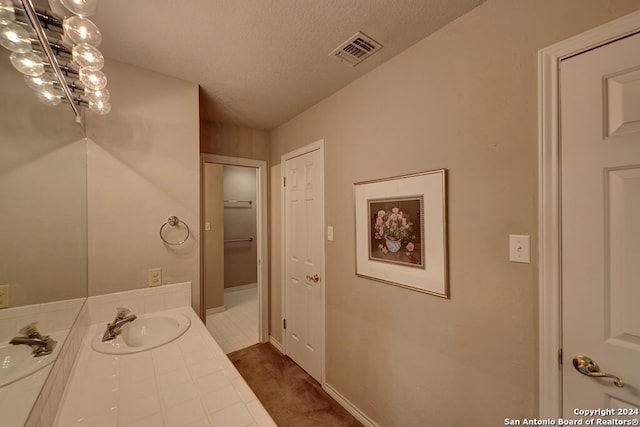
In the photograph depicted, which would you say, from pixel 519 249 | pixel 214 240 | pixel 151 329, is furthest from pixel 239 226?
pixel 519 249

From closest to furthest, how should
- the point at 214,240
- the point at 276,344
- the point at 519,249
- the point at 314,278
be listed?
the point at 519,249
the point at 314,278
the point at 276,344
the point at 214,240

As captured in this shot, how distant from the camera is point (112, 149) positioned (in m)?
1.50

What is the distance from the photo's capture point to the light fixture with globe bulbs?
0.70 m

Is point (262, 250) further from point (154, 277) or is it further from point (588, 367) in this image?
point (588, 367)

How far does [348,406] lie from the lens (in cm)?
181

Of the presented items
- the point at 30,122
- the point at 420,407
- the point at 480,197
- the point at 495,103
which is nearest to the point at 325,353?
the point at 420,407

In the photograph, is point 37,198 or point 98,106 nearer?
point 37,198

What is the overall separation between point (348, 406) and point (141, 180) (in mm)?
2208

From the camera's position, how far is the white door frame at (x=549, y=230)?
3.06 ft

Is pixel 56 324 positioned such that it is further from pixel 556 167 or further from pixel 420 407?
pixel 556 167

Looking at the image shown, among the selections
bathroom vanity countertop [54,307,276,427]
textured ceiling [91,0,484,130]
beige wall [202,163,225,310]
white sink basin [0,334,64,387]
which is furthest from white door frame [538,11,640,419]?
beige wall [202,163,225,310]

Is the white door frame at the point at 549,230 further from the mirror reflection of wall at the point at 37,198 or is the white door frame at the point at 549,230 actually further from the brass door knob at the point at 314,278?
the mirror reflection of wall at the point at 37,198

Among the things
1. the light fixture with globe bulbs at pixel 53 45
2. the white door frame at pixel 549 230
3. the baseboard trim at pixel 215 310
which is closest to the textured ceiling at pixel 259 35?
the light fixture with globe bulbs at pixel 53 45

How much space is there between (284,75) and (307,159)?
0.74 metres
